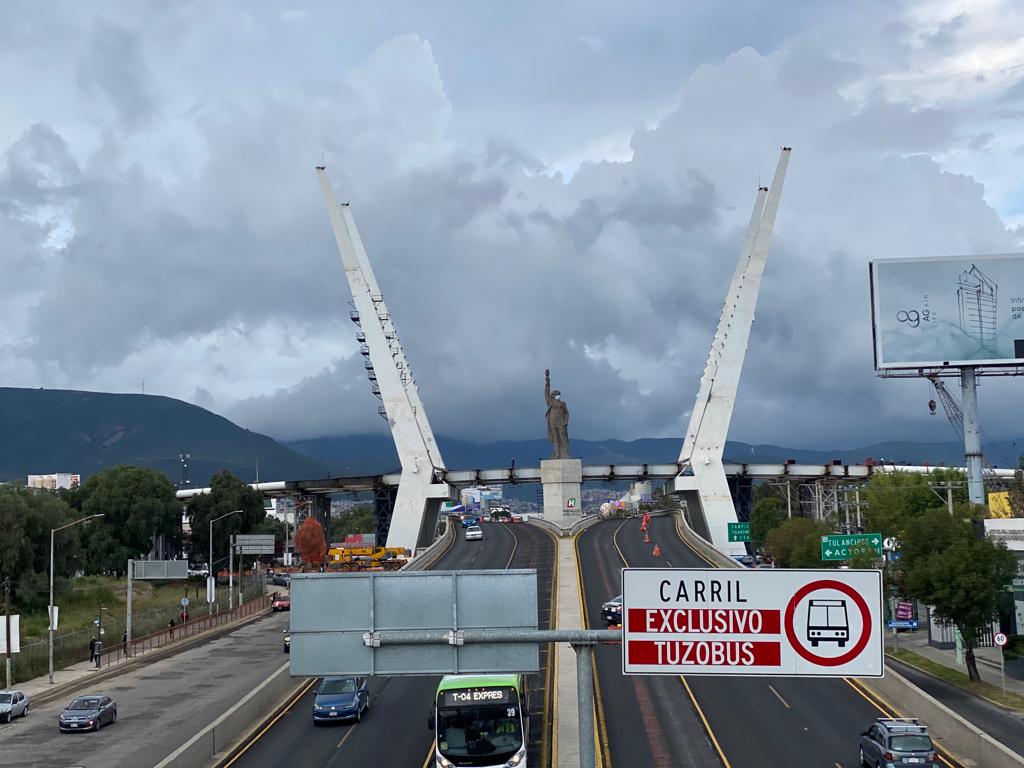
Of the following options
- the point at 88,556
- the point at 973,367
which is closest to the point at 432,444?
the point at 88,556

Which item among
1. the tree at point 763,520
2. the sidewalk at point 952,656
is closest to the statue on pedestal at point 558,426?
the tree at point 763,520

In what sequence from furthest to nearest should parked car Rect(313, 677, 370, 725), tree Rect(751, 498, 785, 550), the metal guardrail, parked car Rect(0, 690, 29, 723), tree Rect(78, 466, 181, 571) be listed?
tree Rect(751, 498, 785, 550), tree Rect(78, 466, 181, 571), the metal guardrail, parked car Rect(0, 690, 29, 723), parked car Rect(313, 677, 370, 725)

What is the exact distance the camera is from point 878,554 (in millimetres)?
71000

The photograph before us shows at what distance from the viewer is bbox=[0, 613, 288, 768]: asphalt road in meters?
42.0

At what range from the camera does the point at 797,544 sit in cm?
10175

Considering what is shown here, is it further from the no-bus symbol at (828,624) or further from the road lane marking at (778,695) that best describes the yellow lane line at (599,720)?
the no-bus symbol at (828,624)

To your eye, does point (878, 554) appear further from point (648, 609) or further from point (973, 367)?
point (648, 609)

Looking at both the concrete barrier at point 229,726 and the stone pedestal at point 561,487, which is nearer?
the concrete barrier at point 229,726

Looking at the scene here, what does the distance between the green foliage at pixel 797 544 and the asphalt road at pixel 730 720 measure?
36.4 m

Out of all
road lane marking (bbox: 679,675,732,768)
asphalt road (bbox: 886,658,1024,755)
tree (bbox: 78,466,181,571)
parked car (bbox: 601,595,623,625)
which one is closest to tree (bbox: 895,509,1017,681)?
asphalt road (bbox: 886,658,1024,755)

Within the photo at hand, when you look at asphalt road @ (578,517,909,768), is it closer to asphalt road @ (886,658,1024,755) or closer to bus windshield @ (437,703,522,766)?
asphalt road @ (886,658,1024,755)

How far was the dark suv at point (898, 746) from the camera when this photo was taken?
33.4 m

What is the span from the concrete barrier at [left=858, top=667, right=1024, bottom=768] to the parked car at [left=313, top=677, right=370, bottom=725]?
1907 cm

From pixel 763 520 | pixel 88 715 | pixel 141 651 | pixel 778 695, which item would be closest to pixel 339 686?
pixel 88 715
